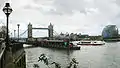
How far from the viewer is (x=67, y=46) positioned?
137250 mm

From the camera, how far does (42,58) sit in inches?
431

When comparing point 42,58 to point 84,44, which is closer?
point 42,58

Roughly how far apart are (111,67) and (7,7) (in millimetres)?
39732

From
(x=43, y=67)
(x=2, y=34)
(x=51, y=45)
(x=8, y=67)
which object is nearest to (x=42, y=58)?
(x=8, y=67)

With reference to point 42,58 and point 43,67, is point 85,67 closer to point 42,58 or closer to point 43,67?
point 43,67

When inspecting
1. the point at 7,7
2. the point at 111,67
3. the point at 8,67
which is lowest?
the point at 111,67

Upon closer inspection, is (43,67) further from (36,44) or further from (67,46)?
(36,44)

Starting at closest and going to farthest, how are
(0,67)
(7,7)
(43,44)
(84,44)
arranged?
1. (0,67)
2. (7,7)
3. (43,44)
4. (84,44)

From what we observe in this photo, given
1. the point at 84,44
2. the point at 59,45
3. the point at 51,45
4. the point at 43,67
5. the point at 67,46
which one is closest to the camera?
the point at 43,67

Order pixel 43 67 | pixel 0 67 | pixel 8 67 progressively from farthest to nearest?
pixel 43 67, pixel 8 67, pixel 0 67

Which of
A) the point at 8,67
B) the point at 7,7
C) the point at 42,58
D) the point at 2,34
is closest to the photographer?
the point at 42,58

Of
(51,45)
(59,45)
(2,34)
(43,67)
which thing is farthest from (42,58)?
(51,45)

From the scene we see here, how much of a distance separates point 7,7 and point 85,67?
37632 mm

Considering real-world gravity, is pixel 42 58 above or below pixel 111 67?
above
